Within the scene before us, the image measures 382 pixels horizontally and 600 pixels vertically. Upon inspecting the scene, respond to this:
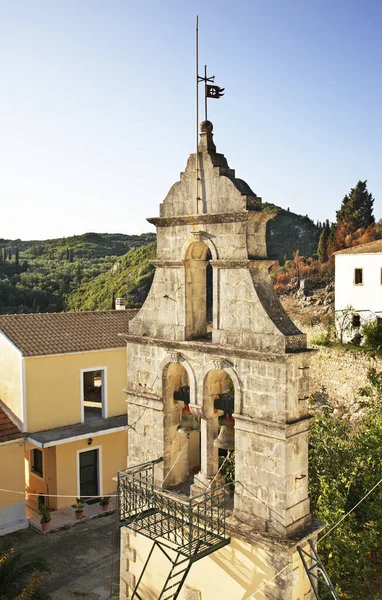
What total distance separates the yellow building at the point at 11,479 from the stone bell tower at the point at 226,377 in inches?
269

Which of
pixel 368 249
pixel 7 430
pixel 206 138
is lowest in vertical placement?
pixel 7 430

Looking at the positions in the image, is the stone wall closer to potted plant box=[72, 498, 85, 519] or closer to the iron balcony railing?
potted plant box=[72, 498, 85, 519]

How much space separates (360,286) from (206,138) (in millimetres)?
23136

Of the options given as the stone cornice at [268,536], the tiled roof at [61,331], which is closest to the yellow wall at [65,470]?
the tiled roof at [61,331]

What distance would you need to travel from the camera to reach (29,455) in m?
17.1

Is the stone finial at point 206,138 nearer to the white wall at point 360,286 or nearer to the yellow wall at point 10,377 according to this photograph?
the yellow wall at point 10,377

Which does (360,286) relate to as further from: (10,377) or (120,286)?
(120,286)

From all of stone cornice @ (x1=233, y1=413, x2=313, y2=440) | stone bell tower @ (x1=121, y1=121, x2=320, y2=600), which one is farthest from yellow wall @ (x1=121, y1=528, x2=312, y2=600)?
stone cornice @ (x1=233, y1=413, x2=313, y2=440)

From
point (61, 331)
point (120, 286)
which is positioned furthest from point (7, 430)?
point (120, 286)

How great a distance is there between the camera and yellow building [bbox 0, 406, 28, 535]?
1473 cm

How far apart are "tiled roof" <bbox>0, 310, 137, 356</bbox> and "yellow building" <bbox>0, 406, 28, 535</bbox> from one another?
2.40 m

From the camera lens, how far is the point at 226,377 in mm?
8492

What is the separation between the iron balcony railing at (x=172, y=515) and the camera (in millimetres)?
7316

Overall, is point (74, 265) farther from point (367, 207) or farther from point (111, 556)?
point (111, 556)
